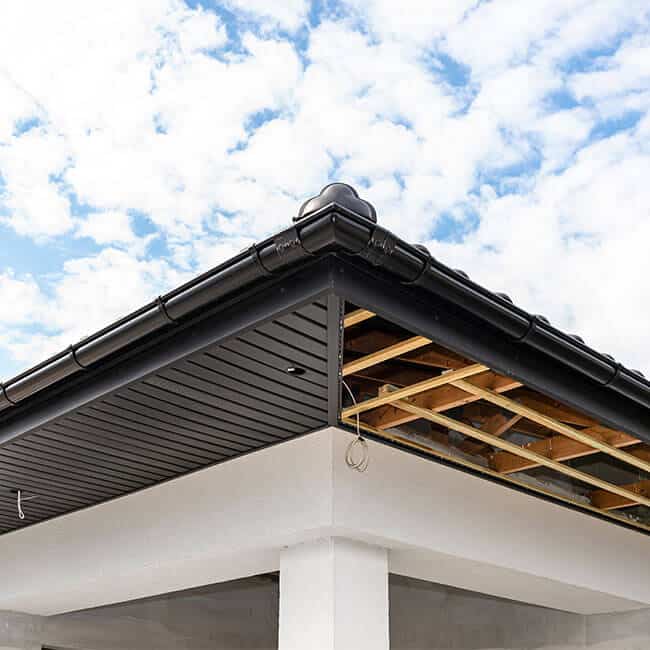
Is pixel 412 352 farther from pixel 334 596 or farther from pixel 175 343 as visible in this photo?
pixel 334 596

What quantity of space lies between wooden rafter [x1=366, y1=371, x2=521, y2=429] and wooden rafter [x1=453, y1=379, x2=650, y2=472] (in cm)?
6

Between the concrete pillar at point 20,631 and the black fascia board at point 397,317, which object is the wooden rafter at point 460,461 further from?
the concrete pillar at point 20,631

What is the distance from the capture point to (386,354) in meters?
3.62

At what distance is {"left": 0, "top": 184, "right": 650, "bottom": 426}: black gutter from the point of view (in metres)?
2.78

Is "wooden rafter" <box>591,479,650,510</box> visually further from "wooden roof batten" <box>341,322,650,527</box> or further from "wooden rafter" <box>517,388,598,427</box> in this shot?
"wooden rafter" <box>517,388,598,427</box>

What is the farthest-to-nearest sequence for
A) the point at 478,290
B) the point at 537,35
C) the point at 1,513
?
the point at 537,35
the point at 1,513
the point at 478,290

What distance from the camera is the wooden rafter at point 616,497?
5734mm

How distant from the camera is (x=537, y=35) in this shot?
25.8 ft

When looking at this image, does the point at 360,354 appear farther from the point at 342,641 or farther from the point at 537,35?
the point at 537,35

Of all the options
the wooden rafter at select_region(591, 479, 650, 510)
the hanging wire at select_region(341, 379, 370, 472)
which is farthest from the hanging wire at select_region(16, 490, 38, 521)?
the wooden rafter at select_region(591, 479, 650, 510)

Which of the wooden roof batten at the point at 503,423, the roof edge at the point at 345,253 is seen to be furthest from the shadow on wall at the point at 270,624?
the roof edge at the point at 345,253

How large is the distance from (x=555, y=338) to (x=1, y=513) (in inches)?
175

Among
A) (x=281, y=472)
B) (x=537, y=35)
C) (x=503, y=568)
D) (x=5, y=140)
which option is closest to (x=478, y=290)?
(x=281, y=472)

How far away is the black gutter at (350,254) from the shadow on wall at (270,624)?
3.76 m
